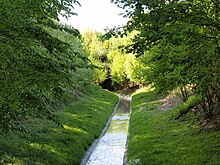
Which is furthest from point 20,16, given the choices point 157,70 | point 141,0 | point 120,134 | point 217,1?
point 120,134

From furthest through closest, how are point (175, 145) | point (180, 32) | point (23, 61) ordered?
point (175, 145)
point (180, 32)
point (23, 61)

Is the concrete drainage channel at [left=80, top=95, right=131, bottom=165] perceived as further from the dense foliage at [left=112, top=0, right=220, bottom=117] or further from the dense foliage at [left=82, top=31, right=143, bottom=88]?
the dense foliage at [left=82, top=31, right=143, bottom=88]

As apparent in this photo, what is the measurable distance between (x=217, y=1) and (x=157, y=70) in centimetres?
477

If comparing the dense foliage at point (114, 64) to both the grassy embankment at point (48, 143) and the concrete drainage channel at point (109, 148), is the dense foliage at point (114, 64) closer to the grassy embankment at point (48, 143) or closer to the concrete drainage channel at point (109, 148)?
the concrete drainage channel at point (109, 148)

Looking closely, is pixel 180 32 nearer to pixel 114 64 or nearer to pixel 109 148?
pixel 109 148

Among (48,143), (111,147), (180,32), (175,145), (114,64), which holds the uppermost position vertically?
(114,64)

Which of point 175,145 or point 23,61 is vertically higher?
point 23,61

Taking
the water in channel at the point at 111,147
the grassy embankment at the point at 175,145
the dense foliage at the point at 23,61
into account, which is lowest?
the water in channel at the point at 111,147

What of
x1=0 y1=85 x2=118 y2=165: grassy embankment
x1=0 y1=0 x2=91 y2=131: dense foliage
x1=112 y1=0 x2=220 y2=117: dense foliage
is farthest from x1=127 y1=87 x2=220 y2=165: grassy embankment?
x1=0 y1=0 x2=91 y2=131: dense foliage

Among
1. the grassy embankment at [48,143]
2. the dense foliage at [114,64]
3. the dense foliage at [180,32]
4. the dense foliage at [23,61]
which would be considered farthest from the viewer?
the dense foliage at [114,64]

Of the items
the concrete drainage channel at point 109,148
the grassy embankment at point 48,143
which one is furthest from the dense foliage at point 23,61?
the concrete drainage channel at point 109,148

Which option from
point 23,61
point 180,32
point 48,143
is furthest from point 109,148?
point 23,61

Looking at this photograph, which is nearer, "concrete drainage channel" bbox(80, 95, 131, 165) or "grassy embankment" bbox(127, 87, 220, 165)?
"grassy embankment" bbox(127, 87, 220, 165)

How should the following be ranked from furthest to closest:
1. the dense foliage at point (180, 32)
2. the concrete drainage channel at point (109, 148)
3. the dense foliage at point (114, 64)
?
1. the dense foliage at point (114, 64)
2. the concrete drainage channel at point (109, 148)
3. the dense foliage at point (180, 32)
